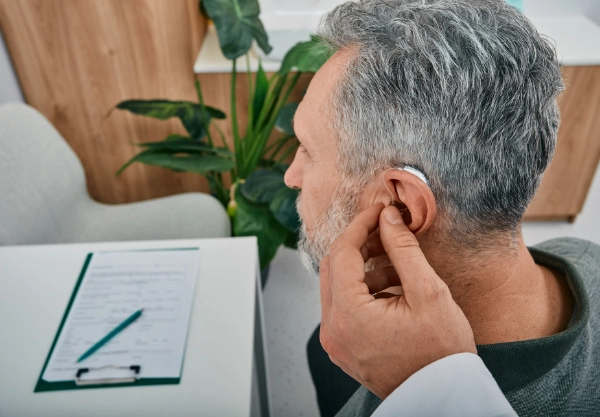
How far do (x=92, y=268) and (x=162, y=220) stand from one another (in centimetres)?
59

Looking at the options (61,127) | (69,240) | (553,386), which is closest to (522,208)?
(553,386)

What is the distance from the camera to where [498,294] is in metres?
0.72

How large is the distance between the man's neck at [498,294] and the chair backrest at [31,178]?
115 centimetres

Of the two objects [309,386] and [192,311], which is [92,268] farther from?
[309,386]

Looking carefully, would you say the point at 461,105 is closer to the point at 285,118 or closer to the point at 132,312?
the point at 132,312

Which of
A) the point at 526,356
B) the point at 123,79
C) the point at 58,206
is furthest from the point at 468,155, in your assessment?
the point at 123,79

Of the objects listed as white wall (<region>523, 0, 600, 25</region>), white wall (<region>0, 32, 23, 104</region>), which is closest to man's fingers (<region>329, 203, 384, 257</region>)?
white wall (<region>0, 32, 23, 104</region>)

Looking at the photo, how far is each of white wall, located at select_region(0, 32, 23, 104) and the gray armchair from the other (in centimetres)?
51

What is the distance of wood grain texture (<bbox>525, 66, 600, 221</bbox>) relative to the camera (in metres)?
1.85

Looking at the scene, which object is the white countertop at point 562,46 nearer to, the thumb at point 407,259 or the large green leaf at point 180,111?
the large green leaf at point 180,111

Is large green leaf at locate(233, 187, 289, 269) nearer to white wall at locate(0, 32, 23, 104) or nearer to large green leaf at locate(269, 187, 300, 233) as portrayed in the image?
large green leaf at locate(269, 187, 300, 233)

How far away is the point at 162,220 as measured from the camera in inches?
63.6

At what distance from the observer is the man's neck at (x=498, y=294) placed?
0.71m

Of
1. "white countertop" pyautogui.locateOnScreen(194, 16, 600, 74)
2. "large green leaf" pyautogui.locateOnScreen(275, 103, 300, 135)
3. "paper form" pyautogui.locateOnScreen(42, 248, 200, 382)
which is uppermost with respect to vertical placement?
"white countertop" pyautogui.locateOnScreen(194, 16, 600, 74)
